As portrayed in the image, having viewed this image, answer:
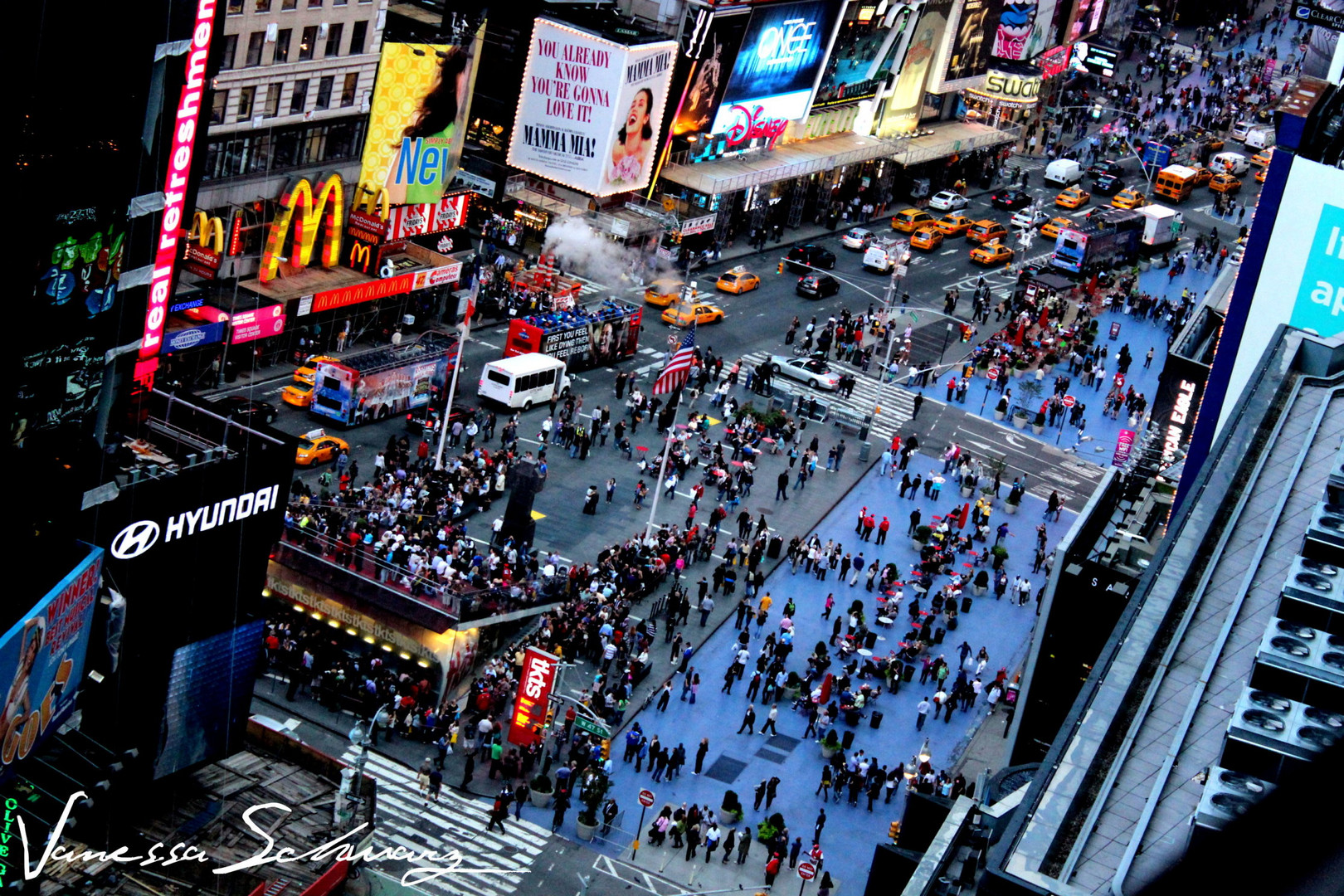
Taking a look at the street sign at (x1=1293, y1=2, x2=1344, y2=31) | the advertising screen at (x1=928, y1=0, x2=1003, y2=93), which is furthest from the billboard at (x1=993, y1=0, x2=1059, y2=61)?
the street sign at (x1=1293, y1=2, x2=1344, y2=31)

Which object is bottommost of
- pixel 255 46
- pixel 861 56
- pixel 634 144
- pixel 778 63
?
pixel 634 144

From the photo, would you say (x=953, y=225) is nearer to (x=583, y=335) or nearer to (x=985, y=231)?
(x=985, y=231)

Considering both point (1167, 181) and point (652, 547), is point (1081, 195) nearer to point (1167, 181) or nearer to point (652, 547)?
point (1167, 181)

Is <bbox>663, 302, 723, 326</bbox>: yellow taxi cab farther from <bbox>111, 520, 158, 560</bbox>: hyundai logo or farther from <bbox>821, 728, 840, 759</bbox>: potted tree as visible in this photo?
<bbox>111, 520, 158, 560</bbox>: hyundai logo

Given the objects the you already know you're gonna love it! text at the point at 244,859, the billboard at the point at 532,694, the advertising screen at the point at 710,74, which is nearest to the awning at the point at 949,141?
the advertising screen at the point at 710,74

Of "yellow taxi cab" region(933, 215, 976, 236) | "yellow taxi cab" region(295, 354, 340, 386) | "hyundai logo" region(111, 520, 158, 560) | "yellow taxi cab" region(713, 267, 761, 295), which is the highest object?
"hyundai logo" region(111, 520, 158, 560)

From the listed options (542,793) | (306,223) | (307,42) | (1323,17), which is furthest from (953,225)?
(542,793)

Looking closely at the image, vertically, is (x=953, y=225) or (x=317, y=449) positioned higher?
(x=953, y=225)

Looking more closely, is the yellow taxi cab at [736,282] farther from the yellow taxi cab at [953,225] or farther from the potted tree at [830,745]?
the potted tree at [830,745]
